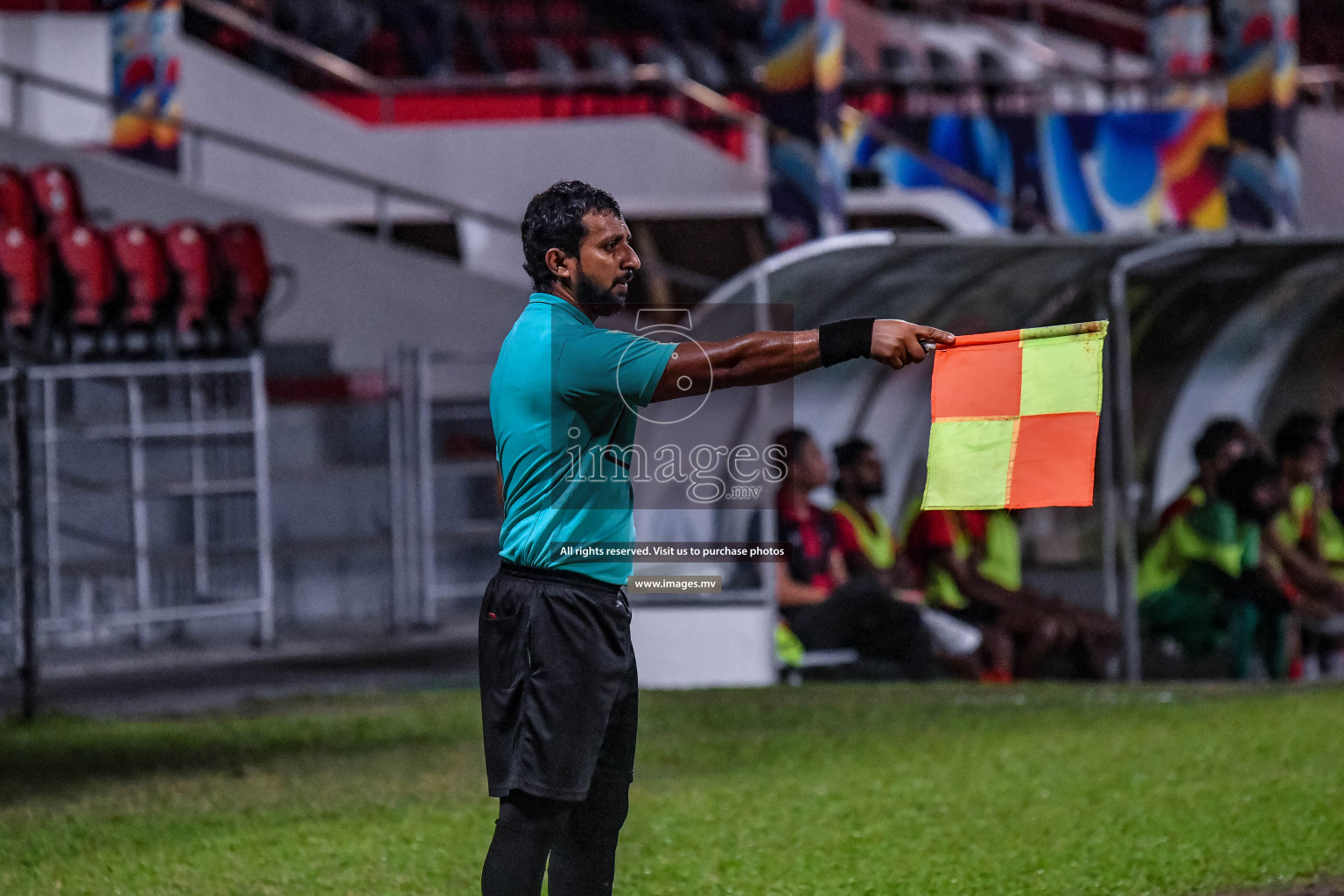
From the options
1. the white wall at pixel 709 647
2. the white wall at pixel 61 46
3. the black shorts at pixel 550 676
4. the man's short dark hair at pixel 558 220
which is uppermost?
the white wall at pixel 61 46

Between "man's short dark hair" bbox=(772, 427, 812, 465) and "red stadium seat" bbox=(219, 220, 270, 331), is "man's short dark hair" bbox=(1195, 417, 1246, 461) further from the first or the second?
"red stadium seat" bbox=(219, 220, 270, 331)

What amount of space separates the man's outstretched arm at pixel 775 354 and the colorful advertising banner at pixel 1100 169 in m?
15.3

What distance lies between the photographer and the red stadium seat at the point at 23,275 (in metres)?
13.0

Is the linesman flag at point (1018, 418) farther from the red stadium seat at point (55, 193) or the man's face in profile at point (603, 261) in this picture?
the red stadium seat at point (55, 193)

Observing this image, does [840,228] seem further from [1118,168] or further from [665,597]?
[665,597]

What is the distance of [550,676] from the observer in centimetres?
370

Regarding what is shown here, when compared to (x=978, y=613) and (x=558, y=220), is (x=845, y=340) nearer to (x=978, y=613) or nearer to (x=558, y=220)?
(x=558, y=220)

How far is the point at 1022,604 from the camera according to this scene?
10469 millimetres

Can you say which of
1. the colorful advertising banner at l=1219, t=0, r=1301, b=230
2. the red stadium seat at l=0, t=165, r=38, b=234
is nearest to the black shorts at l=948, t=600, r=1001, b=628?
the red stadium seat at l=0, t=165, r=38, b=234

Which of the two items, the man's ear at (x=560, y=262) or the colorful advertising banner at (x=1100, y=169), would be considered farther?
the colorful advertising banner at (x=1100, y=169)

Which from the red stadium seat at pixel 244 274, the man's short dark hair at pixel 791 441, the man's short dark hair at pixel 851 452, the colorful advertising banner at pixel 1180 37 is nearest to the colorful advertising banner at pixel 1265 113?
the colorful advertising banner at pixel 1180 37

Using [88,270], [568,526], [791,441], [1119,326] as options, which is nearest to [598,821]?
[568,526]

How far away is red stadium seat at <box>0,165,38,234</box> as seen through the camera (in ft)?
46.6

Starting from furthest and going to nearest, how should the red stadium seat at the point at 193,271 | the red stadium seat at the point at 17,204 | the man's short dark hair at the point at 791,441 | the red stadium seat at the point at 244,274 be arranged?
1. the red stadium seat at the point at 17,204
2. the red stadium seat at the point at 244,274
3. the red stadium seat at the point at 193,271
4. the man's short dark hair at the point at 791,441
